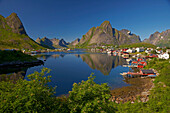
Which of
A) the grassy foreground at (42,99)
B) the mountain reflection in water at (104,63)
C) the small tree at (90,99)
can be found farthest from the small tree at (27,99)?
the mountain reflection in water at (104,63)

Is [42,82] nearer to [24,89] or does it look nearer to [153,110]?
[24,89]

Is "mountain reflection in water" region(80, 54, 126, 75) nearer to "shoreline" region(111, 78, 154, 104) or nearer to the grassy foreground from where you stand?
"shoreline" region(111, 78, 154, 104)

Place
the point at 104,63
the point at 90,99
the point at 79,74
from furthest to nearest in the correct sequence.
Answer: the point at 104,63
the point at 79,74
the point at 90,99

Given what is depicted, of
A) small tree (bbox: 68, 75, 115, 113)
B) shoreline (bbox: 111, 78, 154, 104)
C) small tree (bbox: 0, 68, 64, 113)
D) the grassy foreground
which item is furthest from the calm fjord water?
small tree (bbox: 68, 75, 115, 113)

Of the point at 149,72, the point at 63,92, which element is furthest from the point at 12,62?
the point at 149,72

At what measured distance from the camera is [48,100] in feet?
36.4

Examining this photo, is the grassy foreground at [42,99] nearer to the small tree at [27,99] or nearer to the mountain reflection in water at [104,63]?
the small tree at [27,99]

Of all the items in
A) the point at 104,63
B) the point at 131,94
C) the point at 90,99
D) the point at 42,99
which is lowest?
the point at 131,94

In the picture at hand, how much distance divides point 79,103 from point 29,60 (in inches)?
4395

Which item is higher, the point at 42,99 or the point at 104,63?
the point at 42,99

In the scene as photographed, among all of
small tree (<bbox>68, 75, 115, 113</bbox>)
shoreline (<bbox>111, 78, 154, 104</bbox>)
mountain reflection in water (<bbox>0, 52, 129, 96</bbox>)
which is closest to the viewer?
small tree (<bbox>68, 75, 115, 113</bbox>)

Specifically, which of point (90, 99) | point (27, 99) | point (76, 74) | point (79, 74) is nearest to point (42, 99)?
point (27, 99)

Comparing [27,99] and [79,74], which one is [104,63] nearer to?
[79,74]

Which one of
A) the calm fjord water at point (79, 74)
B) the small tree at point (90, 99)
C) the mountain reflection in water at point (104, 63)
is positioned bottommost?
the calm fjord water at point (79, 74)
